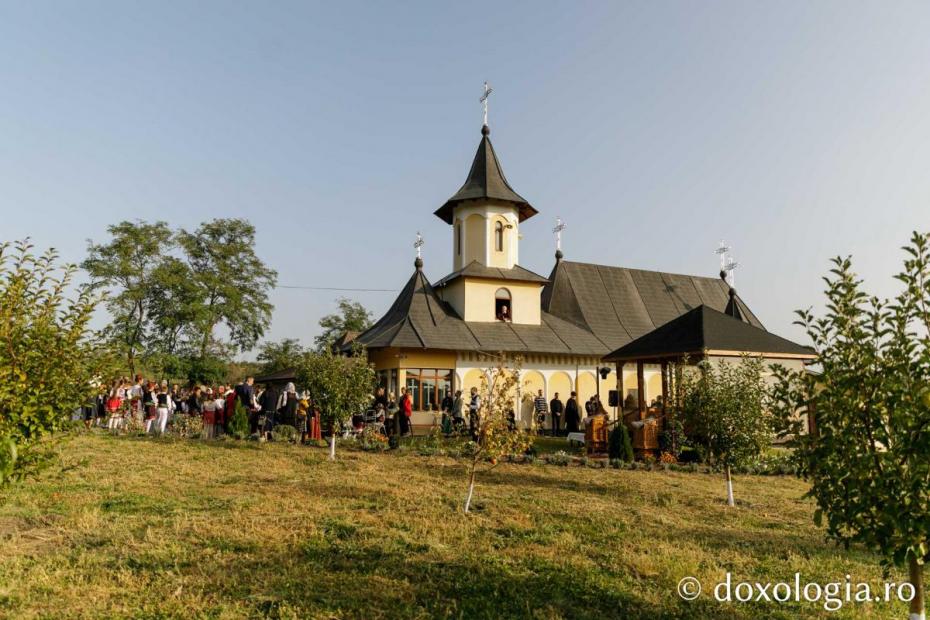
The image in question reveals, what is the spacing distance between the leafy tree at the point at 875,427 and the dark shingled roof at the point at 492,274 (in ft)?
78.5

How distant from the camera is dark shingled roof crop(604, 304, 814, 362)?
54.3ft

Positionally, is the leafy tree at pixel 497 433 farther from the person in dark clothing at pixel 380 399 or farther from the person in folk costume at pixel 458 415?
the person in folk costume at pixel 458 415

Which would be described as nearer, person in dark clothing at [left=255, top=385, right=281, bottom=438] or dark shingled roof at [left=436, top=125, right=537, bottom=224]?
person in dark clothing at [left=255, top=385, right=281, bottom=438]

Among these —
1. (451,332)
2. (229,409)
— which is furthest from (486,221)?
(229,409)

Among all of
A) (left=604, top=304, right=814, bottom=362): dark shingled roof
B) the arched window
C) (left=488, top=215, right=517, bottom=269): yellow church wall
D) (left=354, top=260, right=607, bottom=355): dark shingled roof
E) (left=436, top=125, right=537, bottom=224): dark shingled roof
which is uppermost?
(left=436, top=125, right=537, bottom=224): dark shingled roof

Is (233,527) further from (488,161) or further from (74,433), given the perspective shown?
(488,161)

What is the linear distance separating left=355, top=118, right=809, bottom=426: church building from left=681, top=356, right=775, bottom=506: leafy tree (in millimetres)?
12792

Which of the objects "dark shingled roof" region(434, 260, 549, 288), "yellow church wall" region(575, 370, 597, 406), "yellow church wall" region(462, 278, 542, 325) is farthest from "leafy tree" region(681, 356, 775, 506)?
"dark shingled roof" region(434, 260, 549, 288)

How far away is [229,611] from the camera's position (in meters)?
5.28

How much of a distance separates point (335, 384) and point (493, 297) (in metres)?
14.9

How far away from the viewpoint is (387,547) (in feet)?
23.4

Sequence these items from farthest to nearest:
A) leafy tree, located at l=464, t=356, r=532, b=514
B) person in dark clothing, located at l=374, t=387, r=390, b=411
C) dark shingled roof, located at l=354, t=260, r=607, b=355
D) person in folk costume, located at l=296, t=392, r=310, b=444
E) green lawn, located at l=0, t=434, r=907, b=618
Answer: dark shingled roof, located at l=354, t=260, r=607, b=355, person in dark clothing, located at l=374, t=387, r=390, b=411, person in folk costume, located at l=296, t=392, r=310, b=444, leafy tree, located at l=464, t=356, r=532, b=514, green lawn, located at l=0, t=434, r=907, b=618

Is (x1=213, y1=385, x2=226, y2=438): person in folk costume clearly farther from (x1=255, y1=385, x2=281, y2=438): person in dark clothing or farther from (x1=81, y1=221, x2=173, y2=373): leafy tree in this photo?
(x1=81, y1=221, x2=173, y2=373): leafy tree

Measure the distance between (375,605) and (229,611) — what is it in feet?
3.93
